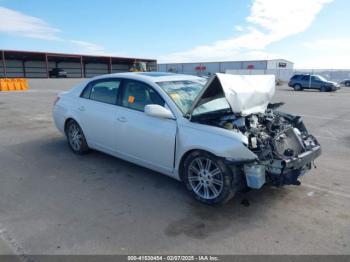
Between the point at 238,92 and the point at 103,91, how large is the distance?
97.1 inches

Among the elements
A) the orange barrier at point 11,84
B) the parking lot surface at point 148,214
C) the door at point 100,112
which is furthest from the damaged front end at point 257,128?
the orange barrier at point 11,84

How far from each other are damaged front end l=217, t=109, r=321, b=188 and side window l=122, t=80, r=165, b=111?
3.43 ft

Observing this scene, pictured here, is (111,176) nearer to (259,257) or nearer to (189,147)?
(189,147)

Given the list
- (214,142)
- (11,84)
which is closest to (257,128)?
(214,142)

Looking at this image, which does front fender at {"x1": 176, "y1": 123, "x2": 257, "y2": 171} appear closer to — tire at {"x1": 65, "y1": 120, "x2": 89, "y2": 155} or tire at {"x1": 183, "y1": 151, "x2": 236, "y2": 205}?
tire at {"x1": 183, "y1": 151, "x2": 236, "y2": 205}

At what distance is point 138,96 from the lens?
14.4ft

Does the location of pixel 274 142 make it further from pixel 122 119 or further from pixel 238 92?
pixel 122 119

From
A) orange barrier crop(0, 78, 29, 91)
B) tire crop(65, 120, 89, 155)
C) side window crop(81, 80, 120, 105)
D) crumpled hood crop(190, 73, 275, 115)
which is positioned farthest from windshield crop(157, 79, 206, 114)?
orange barrier crop(0, 78, 29, 91)

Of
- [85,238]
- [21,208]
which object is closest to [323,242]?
[85,238]

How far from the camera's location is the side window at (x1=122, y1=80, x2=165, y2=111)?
163 inches

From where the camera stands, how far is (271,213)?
348 centimetres

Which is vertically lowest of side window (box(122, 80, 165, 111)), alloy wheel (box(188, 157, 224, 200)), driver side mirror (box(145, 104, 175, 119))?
alloy wheel (box(188, 157, 224, 200))

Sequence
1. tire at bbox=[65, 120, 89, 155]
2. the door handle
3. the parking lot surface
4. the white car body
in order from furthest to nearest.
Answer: tire at bbox=[65, 120, 89, 155], the door handle, the white car body, the parking lot surface

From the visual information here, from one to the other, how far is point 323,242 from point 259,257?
0.77m
